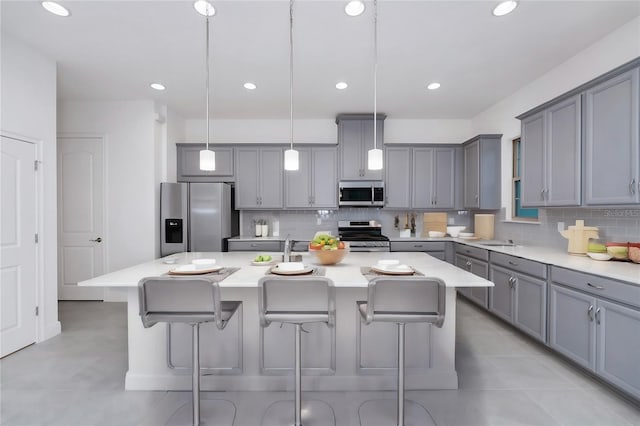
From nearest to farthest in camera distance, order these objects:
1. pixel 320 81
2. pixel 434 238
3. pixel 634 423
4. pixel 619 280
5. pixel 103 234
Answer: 1. pixel 634 423
2. pixel 619 280
3. pixel 320 81
4. pixel 103 234
5. pixel 434 238

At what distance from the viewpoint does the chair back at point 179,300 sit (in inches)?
64.3

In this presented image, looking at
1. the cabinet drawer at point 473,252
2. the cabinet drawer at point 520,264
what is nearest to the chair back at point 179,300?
the cabinet drawer at point 520,264

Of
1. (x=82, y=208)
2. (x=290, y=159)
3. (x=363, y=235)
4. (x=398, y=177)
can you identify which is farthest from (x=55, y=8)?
(x=398, y=177)

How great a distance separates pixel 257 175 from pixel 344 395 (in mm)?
3526

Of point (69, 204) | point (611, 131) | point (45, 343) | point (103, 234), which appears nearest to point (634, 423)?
point (611, 131)

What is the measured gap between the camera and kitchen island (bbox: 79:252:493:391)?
2.24 meters

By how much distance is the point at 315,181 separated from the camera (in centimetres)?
494

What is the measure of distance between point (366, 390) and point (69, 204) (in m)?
4.72

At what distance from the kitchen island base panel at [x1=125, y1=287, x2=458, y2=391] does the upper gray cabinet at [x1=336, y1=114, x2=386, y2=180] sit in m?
2.90

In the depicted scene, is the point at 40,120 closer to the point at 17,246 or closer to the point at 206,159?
the point at 17,246

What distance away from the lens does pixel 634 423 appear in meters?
1.91

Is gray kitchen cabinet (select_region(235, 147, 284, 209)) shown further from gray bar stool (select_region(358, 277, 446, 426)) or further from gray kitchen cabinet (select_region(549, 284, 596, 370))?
gray kitchen cabinet (select_region(549, 284, 596, 370))

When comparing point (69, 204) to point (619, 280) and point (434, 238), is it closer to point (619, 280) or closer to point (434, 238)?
point (434, 238)

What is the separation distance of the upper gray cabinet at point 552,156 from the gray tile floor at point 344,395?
1.48 m
